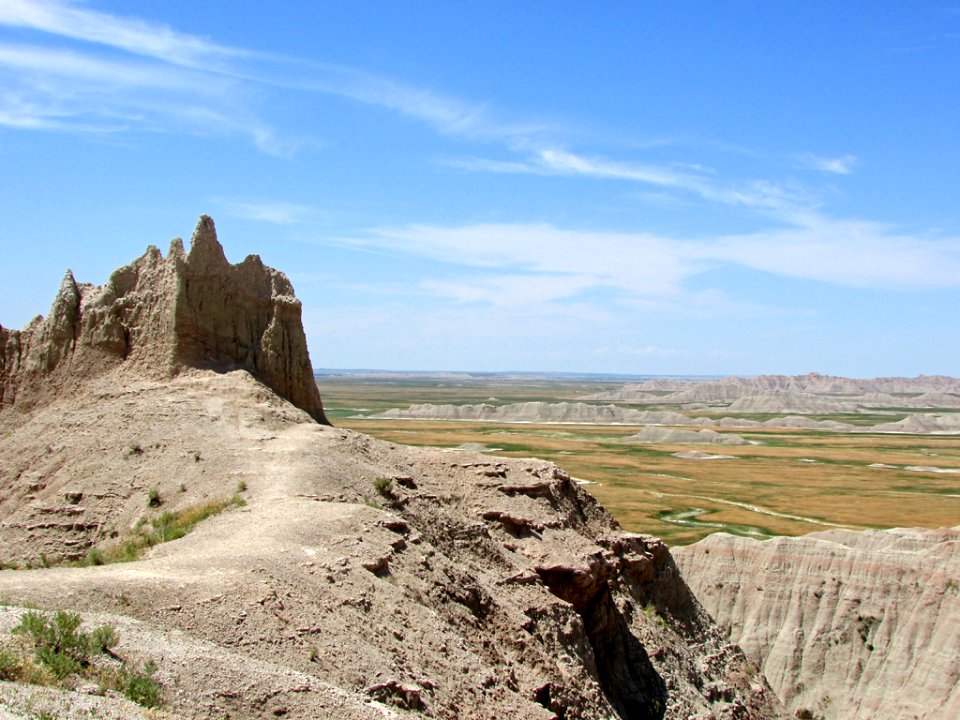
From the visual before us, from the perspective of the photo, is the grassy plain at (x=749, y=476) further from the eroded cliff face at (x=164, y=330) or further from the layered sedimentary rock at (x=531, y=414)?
the eroded cliff face at (x=164, y=330)

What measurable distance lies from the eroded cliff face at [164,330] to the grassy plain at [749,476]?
33604 mm

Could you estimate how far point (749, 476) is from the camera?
279 feet

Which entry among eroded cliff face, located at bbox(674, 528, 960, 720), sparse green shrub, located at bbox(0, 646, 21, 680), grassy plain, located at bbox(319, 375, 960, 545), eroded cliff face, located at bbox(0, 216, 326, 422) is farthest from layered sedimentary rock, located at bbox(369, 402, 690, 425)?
sparse green shrub, located at bbox(0, 646, 21, 680)

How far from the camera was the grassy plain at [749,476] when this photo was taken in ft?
200

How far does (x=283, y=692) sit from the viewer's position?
33.0 ft

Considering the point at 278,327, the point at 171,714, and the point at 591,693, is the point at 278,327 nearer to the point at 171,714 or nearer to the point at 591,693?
the point at 591,693

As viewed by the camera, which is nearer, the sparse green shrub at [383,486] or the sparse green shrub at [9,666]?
the sparse green shrub at [9,666]

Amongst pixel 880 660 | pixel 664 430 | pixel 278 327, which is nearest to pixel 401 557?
pixel 278 327

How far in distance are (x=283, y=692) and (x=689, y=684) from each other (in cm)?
1372

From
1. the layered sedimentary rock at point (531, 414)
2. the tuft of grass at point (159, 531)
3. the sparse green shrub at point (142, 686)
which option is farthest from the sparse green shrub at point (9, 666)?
the layered sedimentary rock at point (531, 414)

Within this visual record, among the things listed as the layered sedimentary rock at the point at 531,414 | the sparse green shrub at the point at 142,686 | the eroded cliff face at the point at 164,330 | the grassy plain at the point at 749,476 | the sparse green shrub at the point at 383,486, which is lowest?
the grassy plain at the point at 749,476

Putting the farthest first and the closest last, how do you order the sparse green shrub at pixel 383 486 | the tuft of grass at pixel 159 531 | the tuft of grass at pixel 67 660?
1. the sparse green shrub at pixel 383 486
2. the tuft of grass at pixel 159 531
3. the tuft of grass at pixel 67 660

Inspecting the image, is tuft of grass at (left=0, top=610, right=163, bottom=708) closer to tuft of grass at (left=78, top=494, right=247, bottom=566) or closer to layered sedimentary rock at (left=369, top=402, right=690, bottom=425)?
tuft of grass at (left=78, top=494, right=247, bottom=566)

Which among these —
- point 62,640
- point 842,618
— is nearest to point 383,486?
point 62,640
